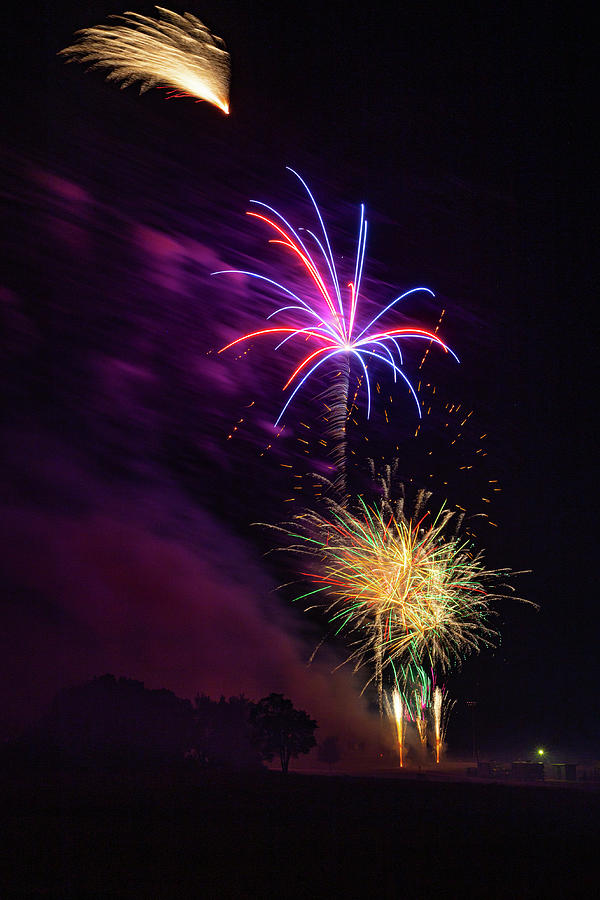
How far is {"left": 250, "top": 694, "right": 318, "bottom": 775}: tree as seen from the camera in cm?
9200

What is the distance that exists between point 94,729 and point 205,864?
8507cm

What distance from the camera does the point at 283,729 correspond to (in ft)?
303

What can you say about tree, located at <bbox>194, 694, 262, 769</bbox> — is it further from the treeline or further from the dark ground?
the dark ground

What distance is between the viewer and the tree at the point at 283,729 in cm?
9200

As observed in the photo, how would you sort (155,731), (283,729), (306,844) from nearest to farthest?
(306,844) → (283,729) → (155,731)

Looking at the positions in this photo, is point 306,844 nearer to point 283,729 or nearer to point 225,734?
point 283,729

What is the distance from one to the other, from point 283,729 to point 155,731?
24.2 meters

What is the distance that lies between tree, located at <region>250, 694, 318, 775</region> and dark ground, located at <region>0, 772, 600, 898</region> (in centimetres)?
4440

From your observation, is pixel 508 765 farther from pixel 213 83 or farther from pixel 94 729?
pixel 213 83

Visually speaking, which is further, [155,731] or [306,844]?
[155,731]

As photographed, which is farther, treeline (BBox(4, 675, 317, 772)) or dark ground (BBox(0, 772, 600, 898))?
treeline (BBox(4, 675, 317, 772))

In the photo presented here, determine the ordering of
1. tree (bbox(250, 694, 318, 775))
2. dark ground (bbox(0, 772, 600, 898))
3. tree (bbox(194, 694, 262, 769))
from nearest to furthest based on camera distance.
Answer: dark ground (bbox(0, 772, 600, 898)) < tree (bbox(250, 694, 318, 775)) < tree (bbox(194, 694, 262, 769))

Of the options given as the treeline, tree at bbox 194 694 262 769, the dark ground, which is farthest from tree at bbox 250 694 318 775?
the dark ground

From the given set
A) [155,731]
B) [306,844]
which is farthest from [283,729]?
[306,844]
